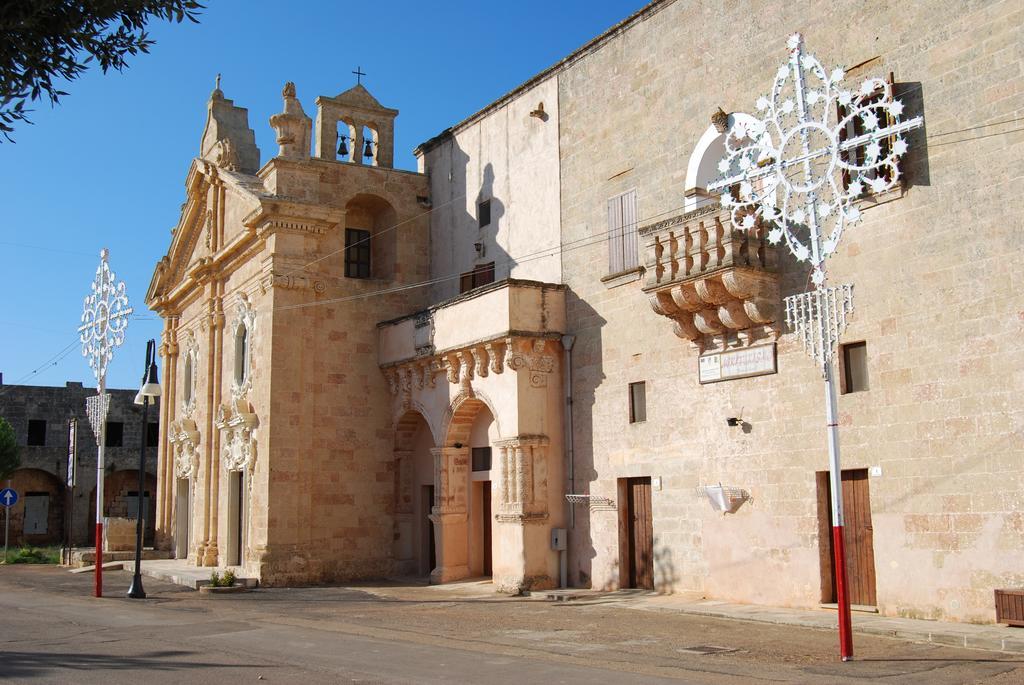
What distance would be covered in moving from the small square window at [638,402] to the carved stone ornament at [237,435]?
353 inches

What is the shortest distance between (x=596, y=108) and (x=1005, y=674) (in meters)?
12.7

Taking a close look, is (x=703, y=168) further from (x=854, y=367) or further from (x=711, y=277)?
(x=854, y=367)

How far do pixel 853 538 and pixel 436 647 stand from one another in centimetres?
614

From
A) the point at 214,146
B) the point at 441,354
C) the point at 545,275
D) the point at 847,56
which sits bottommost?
the point at 441,354

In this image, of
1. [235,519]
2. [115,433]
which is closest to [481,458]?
[235,519]

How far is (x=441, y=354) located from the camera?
20875mm

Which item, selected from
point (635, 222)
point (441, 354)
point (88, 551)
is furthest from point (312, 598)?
point (88, 551)

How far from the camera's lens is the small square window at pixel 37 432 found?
4384 centimetres

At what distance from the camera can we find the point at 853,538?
1412 cm

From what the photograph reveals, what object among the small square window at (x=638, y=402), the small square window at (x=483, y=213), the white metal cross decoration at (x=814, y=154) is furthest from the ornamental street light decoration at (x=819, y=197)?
the small square window at (x=483, y=213)

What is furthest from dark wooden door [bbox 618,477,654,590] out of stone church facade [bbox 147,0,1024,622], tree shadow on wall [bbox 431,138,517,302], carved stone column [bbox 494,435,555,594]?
tree shadow on wall [bbox 431,138,517,302]

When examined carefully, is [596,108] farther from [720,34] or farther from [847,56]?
[847,56]

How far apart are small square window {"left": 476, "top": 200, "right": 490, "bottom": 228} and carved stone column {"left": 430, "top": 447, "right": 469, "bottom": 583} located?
4974 mm

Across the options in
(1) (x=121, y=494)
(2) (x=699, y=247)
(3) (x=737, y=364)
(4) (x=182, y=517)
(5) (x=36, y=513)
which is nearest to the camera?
(2) (x=699, y=247)
